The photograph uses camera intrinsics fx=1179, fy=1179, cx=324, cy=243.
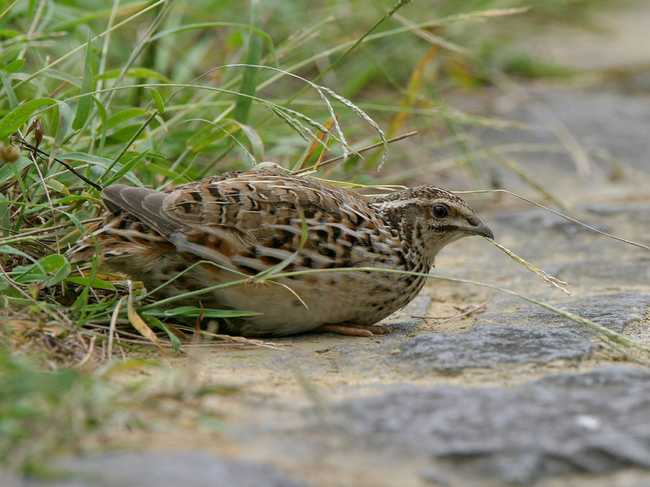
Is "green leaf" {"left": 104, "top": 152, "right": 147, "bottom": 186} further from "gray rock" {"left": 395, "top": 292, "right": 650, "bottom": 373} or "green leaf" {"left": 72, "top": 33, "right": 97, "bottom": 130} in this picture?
"gray rock" {"left": 395, "top": 292, "right": 650, "bottom": 373}

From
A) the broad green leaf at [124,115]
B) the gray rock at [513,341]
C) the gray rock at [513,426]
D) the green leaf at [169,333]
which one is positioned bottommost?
the gray rock at [513,341]

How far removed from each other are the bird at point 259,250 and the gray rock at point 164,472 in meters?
1.32

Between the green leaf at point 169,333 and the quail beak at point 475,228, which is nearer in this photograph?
the green leaf at point 169,333

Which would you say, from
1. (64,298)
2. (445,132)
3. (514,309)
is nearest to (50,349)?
(64,298)

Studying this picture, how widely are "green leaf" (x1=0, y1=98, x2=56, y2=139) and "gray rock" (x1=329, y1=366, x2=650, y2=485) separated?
1.76 metres

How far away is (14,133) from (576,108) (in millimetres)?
5594

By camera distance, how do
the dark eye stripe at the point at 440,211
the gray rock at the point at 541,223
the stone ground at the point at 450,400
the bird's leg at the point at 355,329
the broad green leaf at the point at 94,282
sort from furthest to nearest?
1. the gray rock at the point at 541,223
2. the dark eye stripe at the point at 440,211
3. the bird's leg at the point at 355,329
4. the broad green leaf at the point at 94,282
5. the stone ground at the point at 450,400

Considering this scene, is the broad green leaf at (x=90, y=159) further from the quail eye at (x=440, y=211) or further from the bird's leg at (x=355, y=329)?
the quail eye at (x=440, y=211)

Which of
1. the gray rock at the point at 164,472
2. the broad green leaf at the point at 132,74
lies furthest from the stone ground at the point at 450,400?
the broad green leaf at the point at 132,74

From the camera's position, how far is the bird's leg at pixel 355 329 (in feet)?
14.3

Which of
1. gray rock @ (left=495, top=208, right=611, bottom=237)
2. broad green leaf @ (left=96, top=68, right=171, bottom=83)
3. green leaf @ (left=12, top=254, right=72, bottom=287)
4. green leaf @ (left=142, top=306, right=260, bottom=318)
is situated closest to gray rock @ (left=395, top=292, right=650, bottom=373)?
green leaf @ (left=142, top=306, right=260, bottom=318)

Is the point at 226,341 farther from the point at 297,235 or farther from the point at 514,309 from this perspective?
the point at 514,309

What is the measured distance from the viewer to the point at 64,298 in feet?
13.4

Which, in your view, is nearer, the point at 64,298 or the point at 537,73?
the point at 64,298
